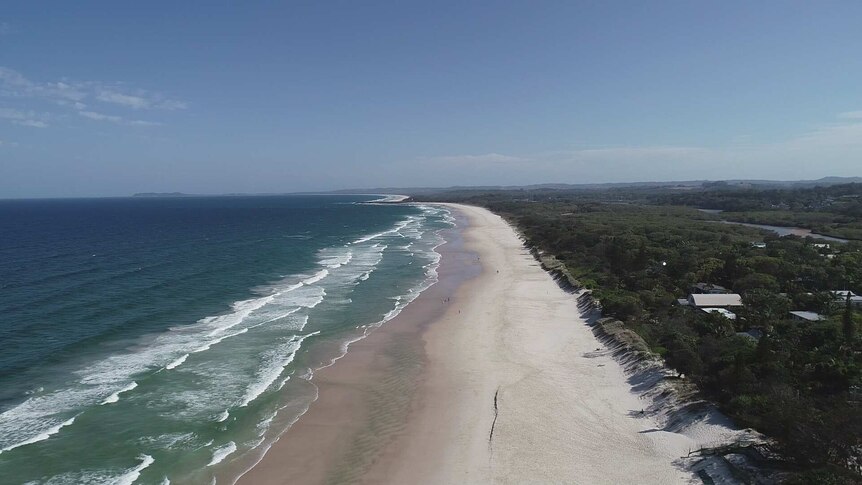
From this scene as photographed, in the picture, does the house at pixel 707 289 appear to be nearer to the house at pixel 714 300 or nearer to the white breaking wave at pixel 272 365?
the house at pixel 714 300

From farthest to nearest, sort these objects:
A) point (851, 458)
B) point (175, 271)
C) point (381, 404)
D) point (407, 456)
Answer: point (175, 271), point (381, 404), point (407, 456), point (851, 458)

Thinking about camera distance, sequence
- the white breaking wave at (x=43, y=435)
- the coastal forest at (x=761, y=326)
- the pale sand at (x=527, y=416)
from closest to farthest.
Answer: the coastal forest at (x=761, y=326), the pale sand at (x=527, y=416), the white breaking wave at (x=43, y=435)

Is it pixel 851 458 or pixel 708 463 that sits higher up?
pixel 851 458

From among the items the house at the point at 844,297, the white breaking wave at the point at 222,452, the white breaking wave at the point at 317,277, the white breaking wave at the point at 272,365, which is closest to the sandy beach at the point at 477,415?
the white breaking wave at the point at 222,452

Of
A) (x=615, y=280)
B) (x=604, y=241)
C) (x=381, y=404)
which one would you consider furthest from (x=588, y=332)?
(x=604, y=241)

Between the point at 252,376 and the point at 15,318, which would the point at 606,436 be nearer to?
the point at 252,376

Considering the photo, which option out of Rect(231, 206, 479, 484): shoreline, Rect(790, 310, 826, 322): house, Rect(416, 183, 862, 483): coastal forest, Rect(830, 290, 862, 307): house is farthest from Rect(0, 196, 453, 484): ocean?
Rect(830, 290, 862, 307): house

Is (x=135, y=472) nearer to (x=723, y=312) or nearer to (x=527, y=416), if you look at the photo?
(x=527, y=416)
